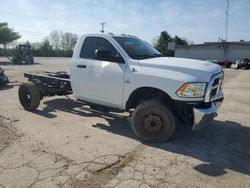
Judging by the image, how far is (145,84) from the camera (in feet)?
16.6

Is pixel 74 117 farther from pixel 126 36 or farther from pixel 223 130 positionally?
pixel 223 130

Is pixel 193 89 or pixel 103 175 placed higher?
pixel 193 89

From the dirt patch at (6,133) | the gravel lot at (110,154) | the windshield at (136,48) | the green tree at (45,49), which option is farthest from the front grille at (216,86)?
the green tree at (45,49)

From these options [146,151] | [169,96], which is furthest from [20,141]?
[169,96]

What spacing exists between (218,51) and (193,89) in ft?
167

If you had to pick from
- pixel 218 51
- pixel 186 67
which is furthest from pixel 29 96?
pixel 218 51

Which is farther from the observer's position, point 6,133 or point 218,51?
point 218,51

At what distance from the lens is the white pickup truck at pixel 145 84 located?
469 centimetres

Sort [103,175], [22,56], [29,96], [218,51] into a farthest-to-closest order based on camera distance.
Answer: [218,51] → [22,56] → [29,96] → [103,175]

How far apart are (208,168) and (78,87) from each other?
3.44 metres

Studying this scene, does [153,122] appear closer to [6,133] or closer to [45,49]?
[6,133]

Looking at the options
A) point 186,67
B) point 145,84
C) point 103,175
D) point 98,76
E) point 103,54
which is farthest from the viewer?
point 98,76

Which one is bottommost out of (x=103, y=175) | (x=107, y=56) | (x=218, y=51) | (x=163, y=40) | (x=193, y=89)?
(x=103, y=175)

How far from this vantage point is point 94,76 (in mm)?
5887
